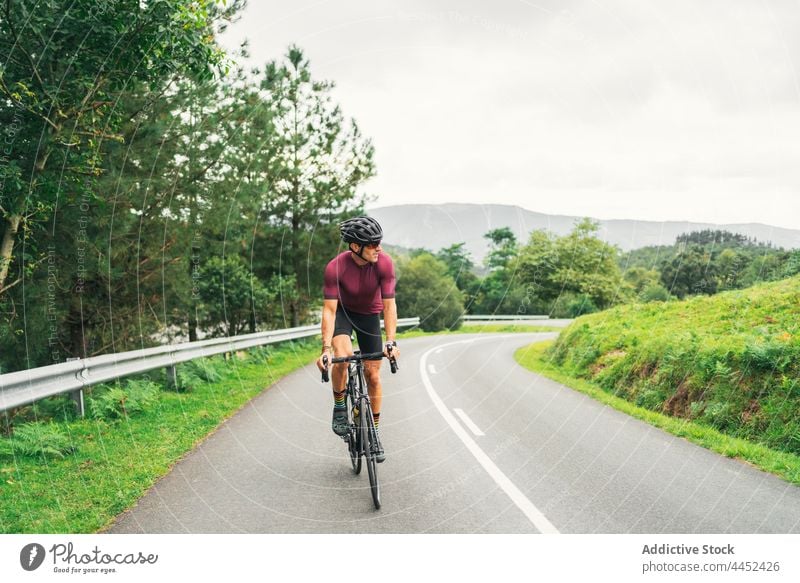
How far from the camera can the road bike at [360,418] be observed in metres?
4.56

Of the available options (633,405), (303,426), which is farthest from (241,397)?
(633,405)

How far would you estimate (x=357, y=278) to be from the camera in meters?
4.76

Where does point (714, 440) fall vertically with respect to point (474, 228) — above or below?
below

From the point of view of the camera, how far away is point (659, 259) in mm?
6246

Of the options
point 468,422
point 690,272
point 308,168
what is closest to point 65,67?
Answer: point 308,168

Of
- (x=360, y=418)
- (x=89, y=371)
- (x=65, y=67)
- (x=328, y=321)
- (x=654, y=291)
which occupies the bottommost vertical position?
(x=360, y=418)

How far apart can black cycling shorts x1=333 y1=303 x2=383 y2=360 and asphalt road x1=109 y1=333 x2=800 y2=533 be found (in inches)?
47.8

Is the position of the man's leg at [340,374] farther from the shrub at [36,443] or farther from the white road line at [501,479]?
the shrub at [36,443]

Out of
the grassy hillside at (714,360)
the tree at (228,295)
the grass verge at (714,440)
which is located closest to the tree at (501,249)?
the grass verge at (714,440)

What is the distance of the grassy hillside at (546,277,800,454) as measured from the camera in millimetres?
6590

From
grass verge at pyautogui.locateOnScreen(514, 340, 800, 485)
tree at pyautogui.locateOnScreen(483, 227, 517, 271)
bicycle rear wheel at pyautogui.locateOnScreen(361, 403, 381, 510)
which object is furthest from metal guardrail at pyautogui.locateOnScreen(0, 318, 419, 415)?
grass verge at pyautogui.locateOnScreen(514, 340, 800, 485)

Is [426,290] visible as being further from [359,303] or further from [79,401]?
[79,401]

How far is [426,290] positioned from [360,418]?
3.70 m

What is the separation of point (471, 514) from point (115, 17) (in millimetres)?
5675
